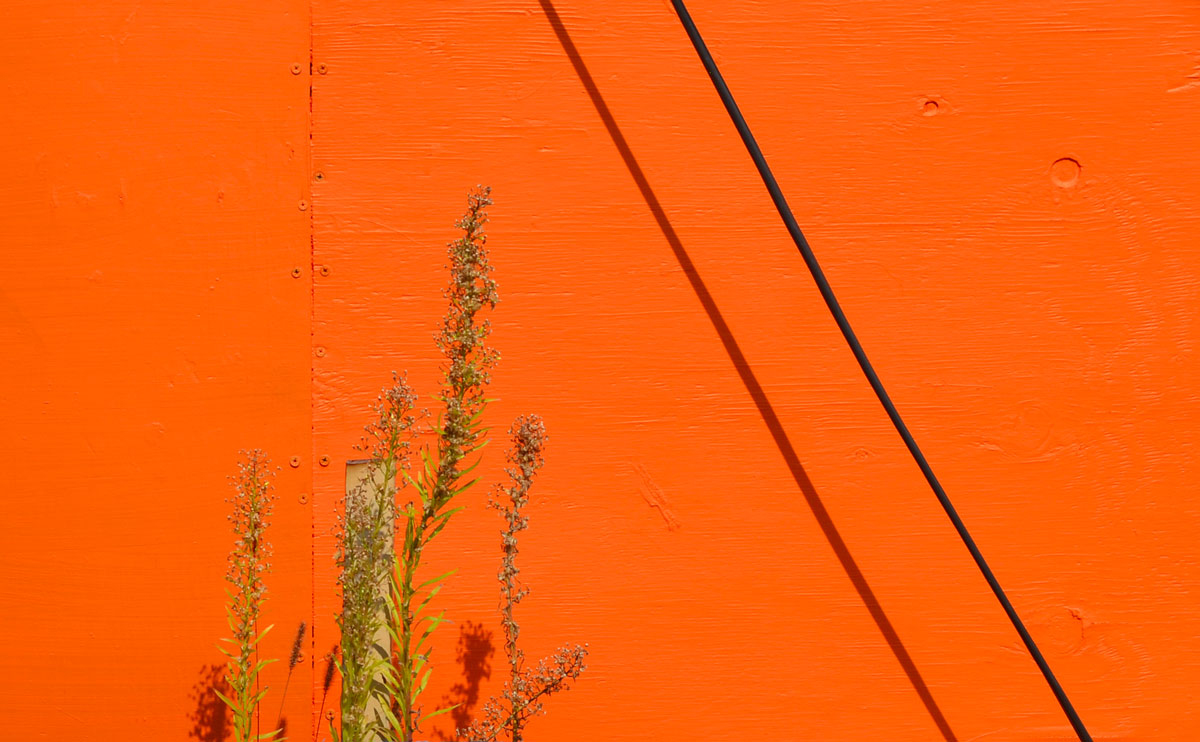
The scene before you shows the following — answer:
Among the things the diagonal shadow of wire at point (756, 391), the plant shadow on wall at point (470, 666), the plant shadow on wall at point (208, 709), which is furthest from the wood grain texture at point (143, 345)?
the diagonal shadow of wire at point (756, 391)

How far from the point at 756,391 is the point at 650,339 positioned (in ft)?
0.67

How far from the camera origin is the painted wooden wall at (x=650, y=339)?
4.53 ft

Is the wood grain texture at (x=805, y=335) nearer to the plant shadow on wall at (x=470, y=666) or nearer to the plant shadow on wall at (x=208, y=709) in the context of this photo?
the plant shadow on wall at (x=470, y=666)

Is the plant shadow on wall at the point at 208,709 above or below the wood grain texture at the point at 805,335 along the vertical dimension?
below

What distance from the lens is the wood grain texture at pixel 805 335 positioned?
1398mm

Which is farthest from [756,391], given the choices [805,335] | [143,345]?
[143,345]

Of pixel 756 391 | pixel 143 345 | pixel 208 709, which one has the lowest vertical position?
pixel 208 709

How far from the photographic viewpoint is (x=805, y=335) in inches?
56.1

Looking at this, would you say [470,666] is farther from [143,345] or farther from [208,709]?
[143,345]

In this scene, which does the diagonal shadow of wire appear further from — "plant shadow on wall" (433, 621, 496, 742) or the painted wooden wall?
"plant shadow on wall" (433, 621, 496, 742)

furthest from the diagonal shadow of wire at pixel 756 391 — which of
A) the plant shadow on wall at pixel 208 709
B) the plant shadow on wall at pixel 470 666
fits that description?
the plant shadow on wall at pixel 208 709

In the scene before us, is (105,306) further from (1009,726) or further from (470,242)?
(1009,726)

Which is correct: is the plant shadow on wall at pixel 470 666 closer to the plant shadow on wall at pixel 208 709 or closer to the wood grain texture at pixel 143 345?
the wood grain texture at pixel 143 345

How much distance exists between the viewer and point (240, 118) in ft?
4.60
